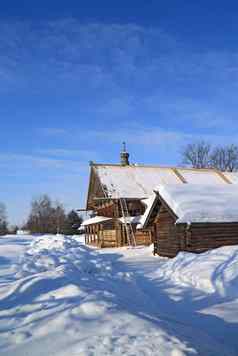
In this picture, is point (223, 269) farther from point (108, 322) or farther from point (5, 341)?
point (5, 341)

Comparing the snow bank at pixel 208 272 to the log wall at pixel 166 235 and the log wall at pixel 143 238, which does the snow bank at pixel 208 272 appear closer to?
the log wall at pixel 166 235

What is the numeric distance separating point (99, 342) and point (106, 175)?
3042 cm

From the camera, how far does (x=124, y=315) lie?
18.7ft

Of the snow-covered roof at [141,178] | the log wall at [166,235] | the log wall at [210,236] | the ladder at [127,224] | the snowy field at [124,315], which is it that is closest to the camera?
the snowy field at [124,315]


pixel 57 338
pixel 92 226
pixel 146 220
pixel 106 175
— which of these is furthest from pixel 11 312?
pixel 92 226

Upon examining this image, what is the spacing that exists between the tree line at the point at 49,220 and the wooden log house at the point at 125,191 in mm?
23022

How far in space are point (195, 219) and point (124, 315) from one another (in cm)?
1258

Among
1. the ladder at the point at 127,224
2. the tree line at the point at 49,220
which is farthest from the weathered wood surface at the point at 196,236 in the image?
the tree line at the point at 49,220

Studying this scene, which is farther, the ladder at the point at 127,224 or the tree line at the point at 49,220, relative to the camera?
the tree line at the point at 49,220

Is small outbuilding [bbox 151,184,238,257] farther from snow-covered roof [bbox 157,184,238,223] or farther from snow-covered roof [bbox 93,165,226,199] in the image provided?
snow-covered roof [bbox 93,165,226,199]

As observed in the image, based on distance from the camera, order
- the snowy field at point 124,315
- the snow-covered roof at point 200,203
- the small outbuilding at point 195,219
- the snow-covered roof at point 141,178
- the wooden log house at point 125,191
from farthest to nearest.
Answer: the snow-covered roof at point 141,178, the wooden log house at point 125,191, the small outbuilding at point 195,219, the snow-covered roof at point 200,203, the snowy field at point 124,315

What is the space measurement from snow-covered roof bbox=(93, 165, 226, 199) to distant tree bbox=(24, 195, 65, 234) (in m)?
31.7

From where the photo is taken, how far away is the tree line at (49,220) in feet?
204

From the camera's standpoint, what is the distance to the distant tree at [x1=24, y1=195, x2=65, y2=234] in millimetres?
73606
